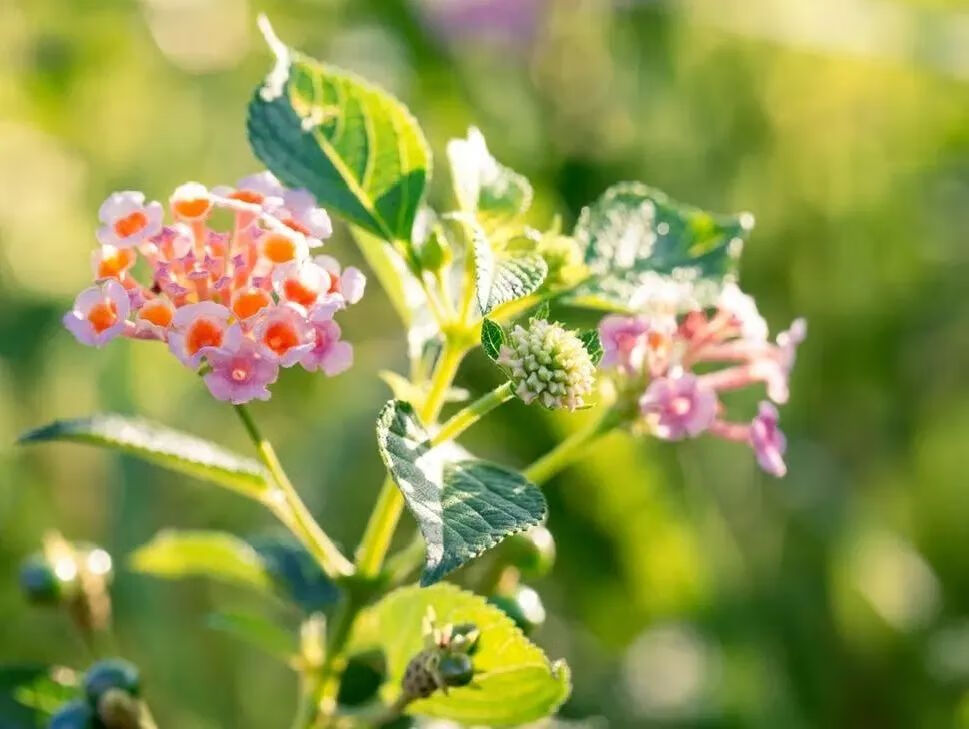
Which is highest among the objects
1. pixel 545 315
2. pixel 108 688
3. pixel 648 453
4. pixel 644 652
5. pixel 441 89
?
pixel 441 89

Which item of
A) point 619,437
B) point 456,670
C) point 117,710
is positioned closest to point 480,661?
point 456,670

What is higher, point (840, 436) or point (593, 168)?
point (593, 168)

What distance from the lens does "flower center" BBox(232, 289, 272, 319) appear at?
0.73 m

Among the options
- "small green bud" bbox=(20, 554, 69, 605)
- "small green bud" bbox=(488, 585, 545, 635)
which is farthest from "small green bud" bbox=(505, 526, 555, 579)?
"small green bud" bbox=(20, 554, 69, 605)

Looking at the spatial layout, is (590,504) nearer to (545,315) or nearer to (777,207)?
(777,207)

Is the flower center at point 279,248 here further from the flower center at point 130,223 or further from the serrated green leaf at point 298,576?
the serrated green leaf at point 298,576

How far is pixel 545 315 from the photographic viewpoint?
75 centimetres

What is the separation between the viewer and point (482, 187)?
837 millimetres

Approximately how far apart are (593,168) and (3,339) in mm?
867

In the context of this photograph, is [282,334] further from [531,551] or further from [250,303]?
[531,551]

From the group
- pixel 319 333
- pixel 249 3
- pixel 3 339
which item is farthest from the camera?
pixel 249 3

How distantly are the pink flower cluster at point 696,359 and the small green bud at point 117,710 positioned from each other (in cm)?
36

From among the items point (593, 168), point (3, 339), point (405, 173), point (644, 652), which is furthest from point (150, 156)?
point (405, 173)

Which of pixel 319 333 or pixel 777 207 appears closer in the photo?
pixel 319 333
